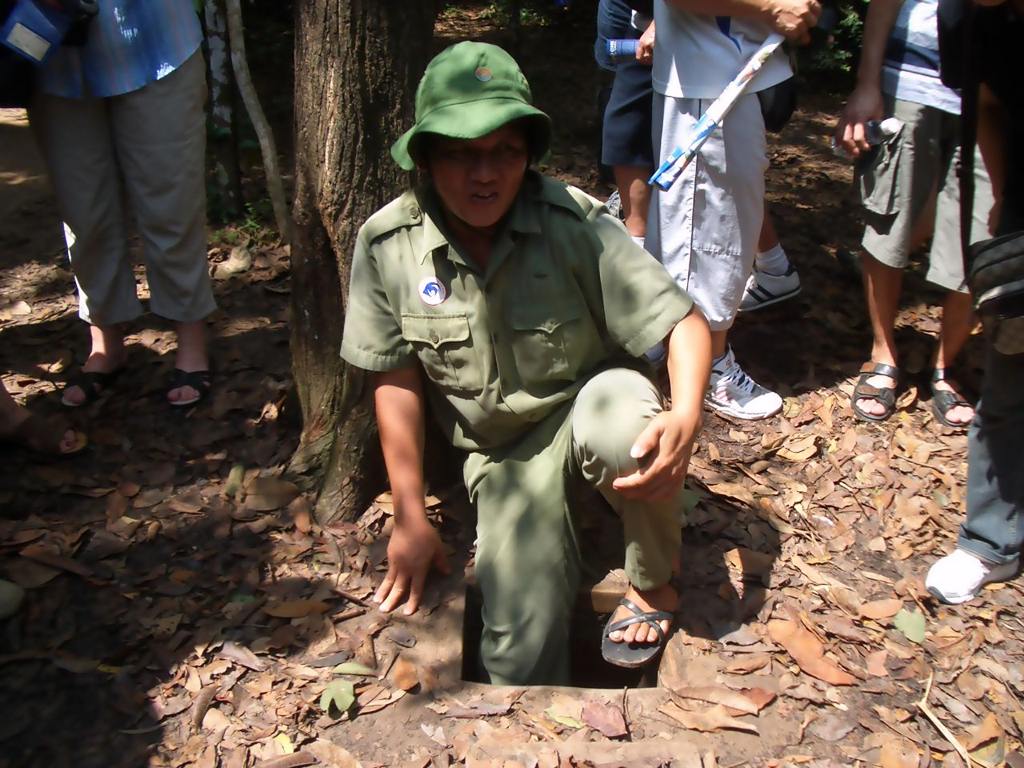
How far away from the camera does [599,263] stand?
A: 2.65 meters

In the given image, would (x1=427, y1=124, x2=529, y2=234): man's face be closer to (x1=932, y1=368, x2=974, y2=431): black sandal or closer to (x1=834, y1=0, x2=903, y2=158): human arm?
(x1=834, y1=0, x2=903, y2=158): human arm

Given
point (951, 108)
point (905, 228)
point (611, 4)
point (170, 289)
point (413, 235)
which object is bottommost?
point (170, 289)

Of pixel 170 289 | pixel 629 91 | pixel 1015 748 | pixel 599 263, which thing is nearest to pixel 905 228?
pixel 629 91

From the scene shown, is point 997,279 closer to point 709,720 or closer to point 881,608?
point 881,608

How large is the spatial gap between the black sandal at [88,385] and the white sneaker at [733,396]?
8.00 ft

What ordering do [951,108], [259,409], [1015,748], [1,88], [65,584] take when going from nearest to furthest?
[1015,748] < [65,584] < [1,88] < [951,108] < [259,409]

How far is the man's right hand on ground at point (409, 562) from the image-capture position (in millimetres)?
2789

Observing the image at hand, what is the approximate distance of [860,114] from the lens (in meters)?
3.49

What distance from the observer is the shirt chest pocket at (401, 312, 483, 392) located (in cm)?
272

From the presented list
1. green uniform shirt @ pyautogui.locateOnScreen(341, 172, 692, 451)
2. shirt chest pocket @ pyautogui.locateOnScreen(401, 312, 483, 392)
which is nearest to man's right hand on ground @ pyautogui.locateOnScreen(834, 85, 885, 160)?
green uniform shirt @ pyautogui.locateOnScreen(341, 172, 692, 451)

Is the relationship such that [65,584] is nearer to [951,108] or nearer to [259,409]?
[259,409]

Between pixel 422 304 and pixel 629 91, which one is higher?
pixel 629 91

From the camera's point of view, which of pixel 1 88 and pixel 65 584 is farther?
pixel 1 88

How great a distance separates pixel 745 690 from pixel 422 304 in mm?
1437
